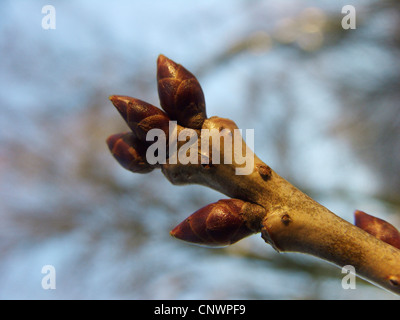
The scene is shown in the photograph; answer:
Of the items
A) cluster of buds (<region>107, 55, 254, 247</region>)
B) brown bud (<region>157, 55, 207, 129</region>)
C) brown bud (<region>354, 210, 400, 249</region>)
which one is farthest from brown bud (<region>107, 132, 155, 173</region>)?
brown bud (<region>354, 210, 400, 249</region>)

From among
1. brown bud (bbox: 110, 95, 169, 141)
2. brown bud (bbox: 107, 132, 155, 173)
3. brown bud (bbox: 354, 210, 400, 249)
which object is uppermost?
brown bud (bbox: 110, 95, 169, 141)

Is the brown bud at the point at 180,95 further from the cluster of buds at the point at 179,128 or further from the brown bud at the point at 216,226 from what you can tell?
the brown bud at the point at 216,226

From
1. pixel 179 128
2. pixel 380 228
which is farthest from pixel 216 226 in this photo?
pixel 380 228

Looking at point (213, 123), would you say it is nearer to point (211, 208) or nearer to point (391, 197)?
point (211, 208)

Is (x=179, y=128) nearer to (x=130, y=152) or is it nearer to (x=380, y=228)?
(x=130, y=152)

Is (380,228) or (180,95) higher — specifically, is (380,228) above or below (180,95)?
below

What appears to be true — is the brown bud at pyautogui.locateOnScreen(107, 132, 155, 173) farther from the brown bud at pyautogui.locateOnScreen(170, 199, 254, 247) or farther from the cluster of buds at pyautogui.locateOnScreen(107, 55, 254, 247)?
the brown bud at pyautogui.locateOnScreen(170, 199, 254, 247)

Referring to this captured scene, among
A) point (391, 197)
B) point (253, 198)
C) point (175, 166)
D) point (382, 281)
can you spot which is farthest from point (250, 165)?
point (391, 197)
